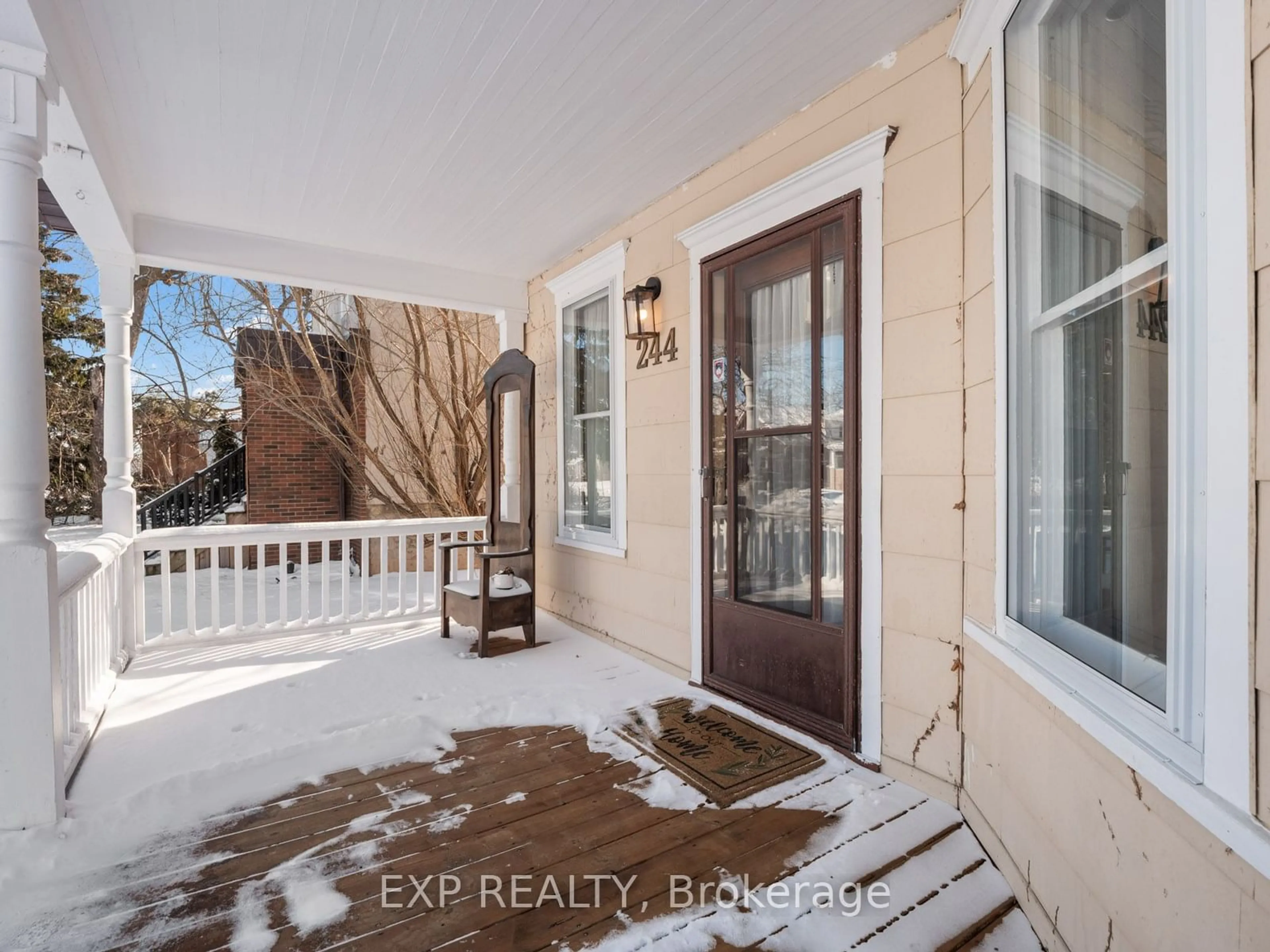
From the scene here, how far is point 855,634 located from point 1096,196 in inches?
63.6

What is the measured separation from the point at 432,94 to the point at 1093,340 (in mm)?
2438

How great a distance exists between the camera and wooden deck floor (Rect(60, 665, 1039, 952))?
1568mm

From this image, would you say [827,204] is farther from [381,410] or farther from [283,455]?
[283,455]

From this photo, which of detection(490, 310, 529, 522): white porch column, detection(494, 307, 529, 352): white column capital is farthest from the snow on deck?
detection(494, 307, 529, 352): white column capital

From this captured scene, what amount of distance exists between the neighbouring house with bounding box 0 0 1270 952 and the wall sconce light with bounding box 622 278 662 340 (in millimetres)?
17

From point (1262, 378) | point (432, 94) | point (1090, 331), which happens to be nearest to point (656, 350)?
point (432, 94)

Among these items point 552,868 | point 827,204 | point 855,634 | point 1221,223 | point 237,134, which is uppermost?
point 237,134

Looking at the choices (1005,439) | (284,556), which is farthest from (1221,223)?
(284,556)

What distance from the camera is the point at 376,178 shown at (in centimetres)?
327

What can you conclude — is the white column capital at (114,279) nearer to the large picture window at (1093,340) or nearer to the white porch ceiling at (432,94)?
the white porch ceiling at (432,94)

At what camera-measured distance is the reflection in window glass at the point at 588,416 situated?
421cm

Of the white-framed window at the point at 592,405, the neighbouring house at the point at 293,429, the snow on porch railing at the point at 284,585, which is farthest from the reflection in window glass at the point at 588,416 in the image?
the neighbouring house at the point at 293,429

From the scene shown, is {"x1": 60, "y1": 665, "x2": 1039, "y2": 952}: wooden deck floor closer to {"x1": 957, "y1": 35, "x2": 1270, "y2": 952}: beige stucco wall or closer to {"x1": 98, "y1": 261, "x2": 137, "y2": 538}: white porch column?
{"x1": 957, "y1": 35, "x2": 1270, "y2": 952}: beige stucco wall

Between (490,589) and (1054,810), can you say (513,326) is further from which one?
(1054,810)
